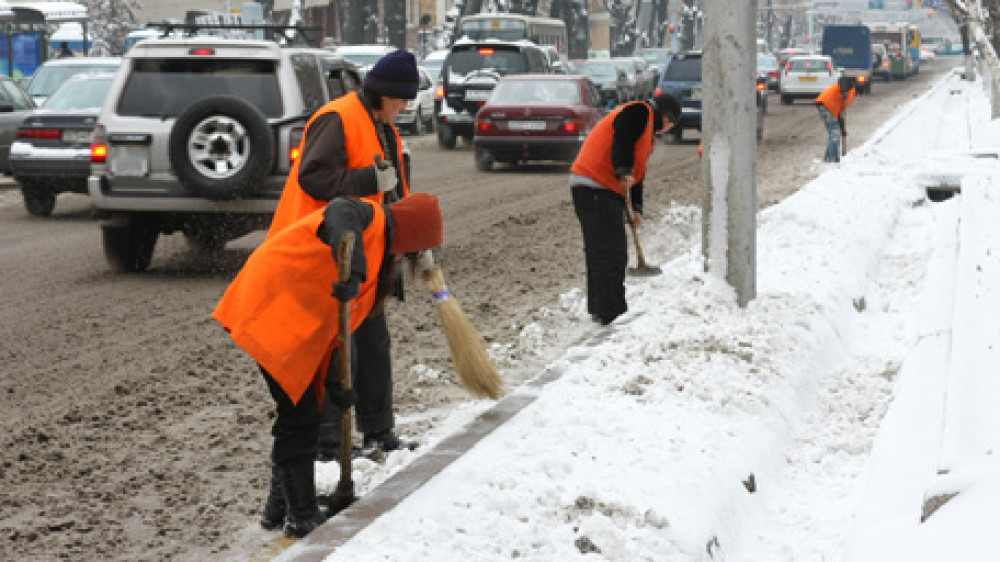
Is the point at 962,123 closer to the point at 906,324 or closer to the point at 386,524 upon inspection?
the point at 906,324

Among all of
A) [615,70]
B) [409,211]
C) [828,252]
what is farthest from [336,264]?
[615,70]

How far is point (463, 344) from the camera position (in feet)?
19.8

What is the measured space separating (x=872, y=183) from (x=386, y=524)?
14.3 meters

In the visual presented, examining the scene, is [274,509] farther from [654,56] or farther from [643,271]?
[654,56]

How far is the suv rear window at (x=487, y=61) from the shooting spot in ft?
98.9

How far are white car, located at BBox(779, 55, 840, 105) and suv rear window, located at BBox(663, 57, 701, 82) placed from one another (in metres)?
20.7

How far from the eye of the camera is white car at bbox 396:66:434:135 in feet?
104

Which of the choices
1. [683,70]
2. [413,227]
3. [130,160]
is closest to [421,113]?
[683,70]

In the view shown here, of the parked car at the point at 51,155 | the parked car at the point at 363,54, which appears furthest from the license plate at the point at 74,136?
the parked car at the point at 363,54

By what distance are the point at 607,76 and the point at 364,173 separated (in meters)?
35.0

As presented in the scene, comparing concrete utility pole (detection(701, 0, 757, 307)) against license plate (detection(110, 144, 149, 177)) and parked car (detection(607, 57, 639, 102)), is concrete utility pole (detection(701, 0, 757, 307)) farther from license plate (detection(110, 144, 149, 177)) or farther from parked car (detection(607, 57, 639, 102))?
parked car (detection(607, 57, 639, 102))

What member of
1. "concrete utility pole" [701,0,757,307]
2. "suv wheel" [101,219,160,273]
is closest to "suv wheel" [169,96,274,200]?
"suv wheel" [101,219,160,273]

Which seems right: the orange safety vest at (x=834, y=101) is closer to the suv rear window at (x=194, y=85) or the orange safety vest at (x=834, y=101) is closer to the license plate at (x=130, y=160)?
the suv rear window at (x=194, y=85)

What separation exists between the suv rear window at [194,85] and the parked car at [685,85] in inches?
727
